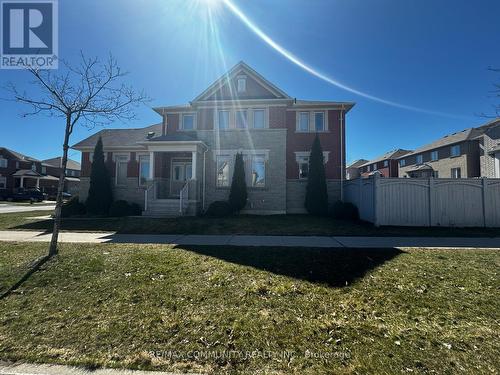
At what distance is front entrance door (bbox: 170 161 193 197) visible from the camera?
18.6 metres

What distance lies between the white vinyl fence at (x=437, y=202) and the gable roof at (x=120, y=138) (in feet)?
57.5

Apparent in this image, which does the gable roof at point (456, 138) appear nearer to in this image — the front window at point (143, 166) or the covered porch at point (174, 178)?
the covered porch at point (174, 178)

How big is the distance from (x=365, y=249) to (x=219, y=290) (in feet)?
15.3

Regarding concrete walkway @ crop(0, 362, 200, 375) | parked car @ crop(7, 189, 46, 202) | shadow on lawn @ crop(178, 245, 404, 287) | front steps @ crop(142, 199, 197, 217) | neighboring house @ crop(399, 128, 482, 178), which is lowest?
concrete walkway @ crop(0, 362, 200, 375)

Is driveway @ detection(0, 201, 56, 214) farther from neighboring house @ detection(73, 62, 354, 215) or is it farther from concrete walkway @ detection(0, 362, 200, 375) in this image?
concrete walkway @ detection(0, 362, 200, 375)

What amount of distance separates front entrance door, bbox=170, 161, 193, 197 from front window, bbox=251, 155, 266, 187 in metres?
4.93

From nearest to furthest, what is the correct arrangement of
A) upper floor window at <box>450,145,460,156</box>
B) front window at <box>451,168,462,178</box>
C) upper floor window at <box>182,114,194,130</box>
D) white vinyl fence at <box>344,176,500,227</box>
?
1. white vinyl fence at <box>344,176,500,227</box>
2. upper floor window at <box>182,114,194,130</box>
3. front window at <box>451,168,462,178</box>
4. upper floor window at <box>450,145,460,156</box>

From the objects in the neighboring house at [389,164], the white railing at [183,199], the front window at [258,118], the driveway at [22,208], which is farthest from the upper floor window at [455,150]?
the driveway at [22,208]

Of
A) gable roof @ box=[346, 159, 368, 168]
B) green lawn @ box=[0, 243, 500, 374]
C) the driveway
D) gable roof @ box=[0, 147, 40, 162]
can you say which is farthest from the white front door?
gable roof @ box=[0, 147, 40, 162]

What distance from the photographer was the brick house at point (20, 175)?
43.0 meters

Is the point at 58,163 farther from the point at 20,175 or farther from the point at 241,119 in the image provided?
the point at 241,119

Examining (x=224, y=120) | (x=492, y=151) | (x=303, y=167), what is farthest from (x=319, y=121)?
(x=492, y=151)

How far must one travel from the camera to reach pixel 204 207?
679 inches

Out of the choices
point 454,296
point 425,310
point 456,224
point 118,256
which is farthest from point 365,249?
point 456,224
